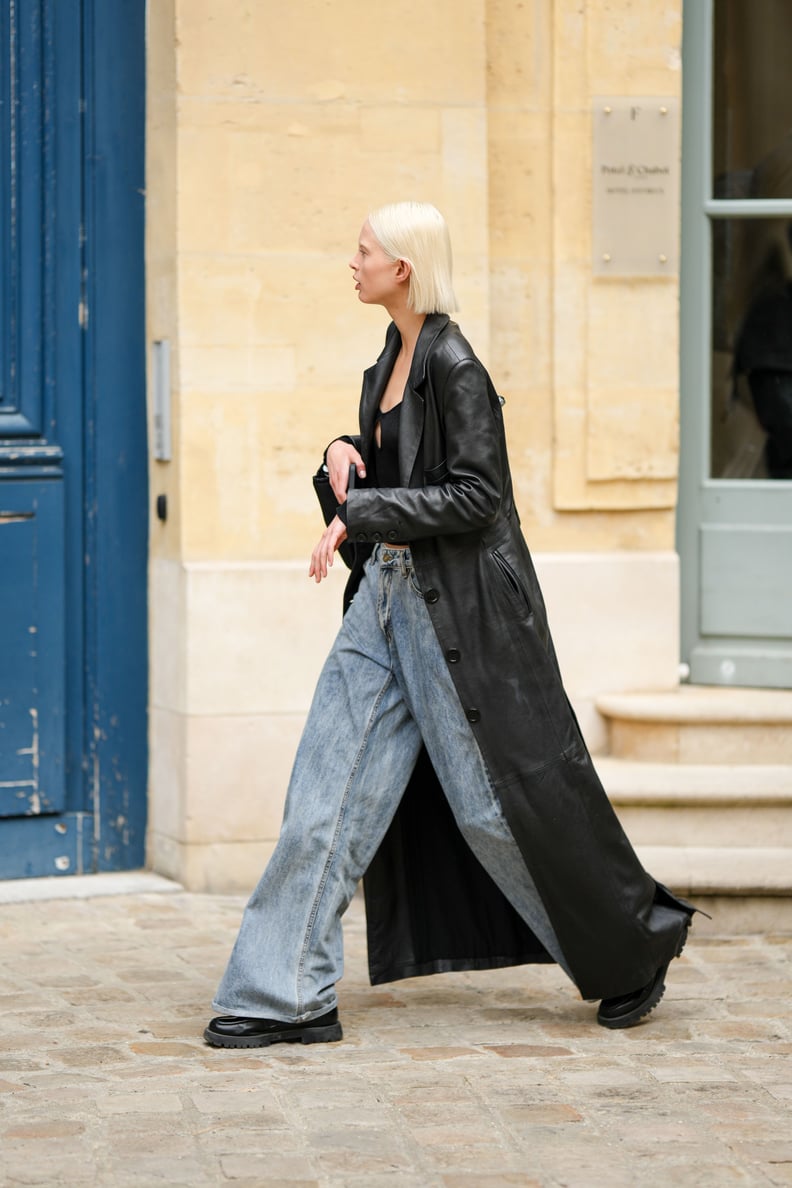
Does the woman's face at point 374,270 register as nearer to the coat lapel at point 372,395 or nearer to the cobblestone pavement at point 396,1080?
the coat lapel at point 372,395

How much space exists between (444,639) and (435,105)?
2123 mm

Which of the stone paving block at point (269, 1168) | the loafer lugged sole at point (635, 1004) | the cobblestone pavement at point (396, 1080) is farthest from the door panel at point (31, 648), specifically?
the stone paving block at point (269, 1168)

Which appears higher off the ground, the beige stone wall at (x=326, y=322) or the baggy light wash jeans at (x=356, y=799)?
the beige stone wall at (x=326, y=322)

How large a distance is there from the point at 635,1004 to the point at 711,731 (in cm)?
143

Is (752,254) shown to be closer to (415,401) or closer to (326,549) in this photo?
(415,401)

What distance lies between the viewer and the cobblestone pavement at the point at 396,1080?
363cm

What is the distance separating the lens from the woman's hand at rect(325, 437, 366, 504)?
4309 mm

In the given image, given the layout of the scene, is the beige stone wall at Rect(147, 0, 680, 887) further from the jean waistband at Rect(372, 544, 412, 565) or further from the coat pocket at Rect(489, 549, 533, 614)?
the coat pocket at Rect(489, 549, 533, 614)

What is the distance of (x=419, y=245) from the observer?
14.1 ft

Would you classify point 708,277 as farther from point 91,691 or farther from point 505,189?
point 91,691

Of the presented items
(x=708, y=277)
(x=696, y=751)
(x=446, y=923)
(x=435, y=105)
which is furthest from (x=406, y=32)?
(x=446, y=923)

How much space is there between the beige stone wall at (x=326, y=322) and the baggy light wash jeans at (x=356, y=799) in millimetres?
1377

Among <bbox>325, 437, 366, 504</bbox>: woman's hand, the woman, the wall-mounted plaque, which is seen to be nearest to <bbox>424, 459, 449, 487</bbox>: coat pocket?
the woman

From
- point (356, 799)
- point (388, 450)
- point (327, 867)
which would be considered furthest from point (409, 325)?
point (327, 867)
